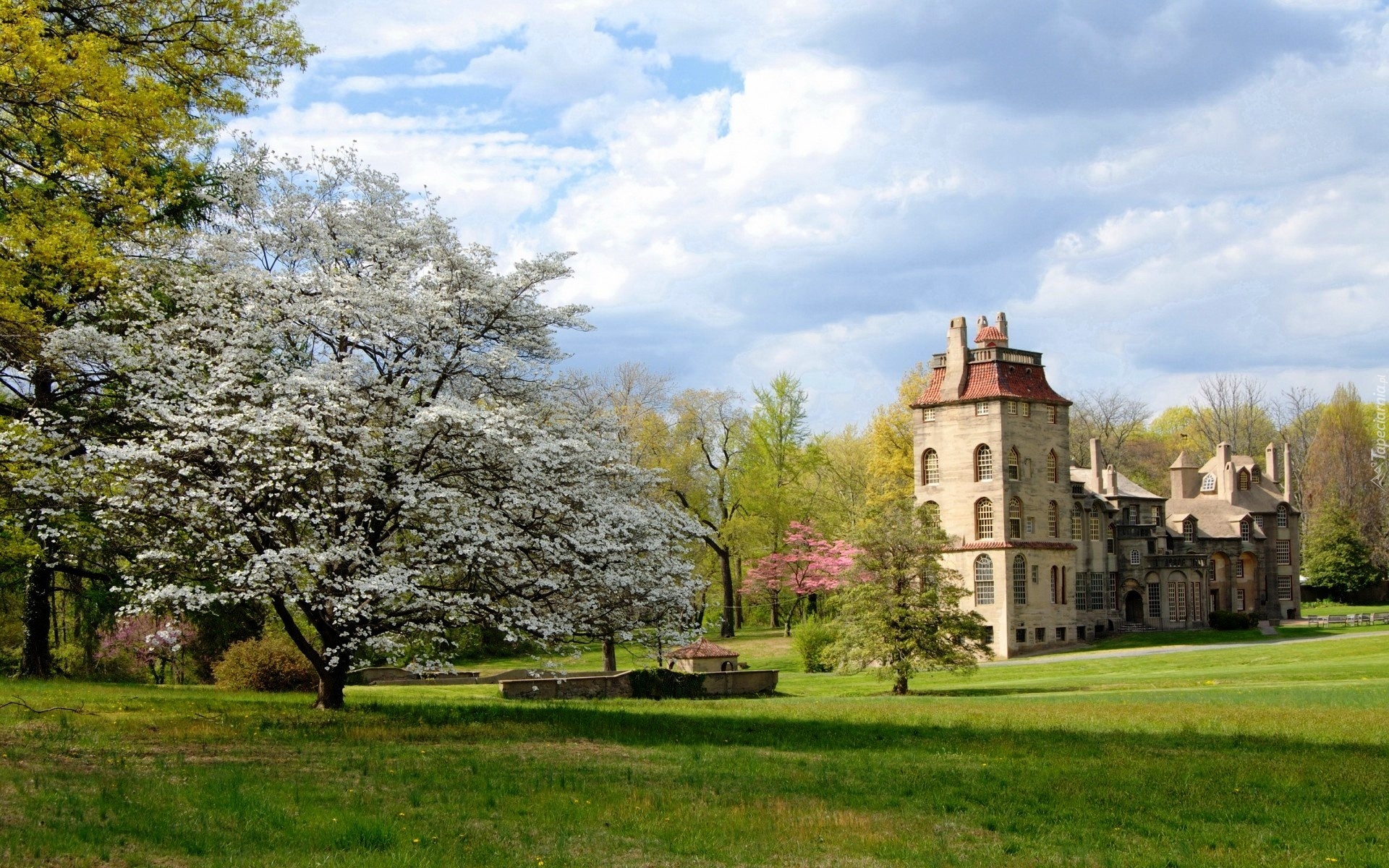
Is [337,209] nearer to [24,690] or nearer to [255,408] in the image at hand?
[255,408]

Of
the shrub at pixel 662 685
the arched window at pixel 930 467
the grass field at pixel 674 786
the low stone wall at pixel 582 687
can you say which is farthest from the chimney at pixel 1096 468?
the grass field at pixel 674 786

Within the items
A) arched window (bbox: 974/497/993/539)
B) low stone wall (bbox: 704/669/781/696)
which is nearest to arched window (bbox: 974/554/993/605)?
arched window (bbox: 974/497/993/539)

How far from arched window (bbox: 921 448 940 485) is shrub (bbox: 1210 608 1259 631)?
21011mm

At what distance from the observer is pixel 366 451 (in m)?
18.1

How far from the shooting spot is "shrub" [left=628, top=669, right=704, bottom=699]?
30.8 m

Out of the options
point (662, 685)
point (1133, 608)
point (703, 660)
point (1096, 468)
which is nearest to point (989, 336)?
point (1096, 468)

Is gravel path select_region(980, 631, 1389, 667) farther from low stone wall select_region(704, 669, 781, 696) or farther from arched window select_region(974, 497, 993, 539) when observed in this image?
low stone wall select_region(704, 669, 781, 696)

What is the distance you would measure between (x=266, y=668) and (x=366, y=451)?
478 inches

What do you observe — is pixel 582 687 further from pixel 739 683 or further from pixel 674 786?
pixel 674 786

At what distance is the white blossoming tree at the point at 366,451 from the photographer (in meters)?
17.1

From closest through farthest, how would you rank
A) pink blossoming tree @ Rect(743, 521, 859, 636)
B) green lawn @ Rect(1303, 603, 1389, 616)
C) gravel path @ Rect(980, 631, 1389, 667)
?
gravel path @ Rect(980, 631, 1389, 667) < pink blossoming tree @ Rect(743, 521, 859, 636) < green lawn @ Rect(1303, 603, 1389, 616)

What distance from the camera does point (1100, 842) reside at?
10695mm

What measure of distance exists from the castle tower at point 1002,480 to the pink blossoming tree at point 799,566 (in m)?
6.74

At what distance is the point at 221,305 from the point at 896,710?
15.1 meters
